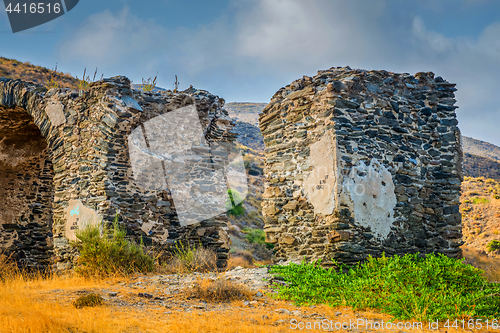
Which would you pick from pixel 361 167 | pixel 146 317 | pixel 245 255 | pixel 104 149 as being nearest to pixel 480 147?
pixel 245 255

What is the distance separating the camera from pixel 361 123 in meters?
5.99

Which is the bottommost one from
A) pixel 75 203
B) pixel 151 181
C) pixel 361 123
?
pixel 75 203

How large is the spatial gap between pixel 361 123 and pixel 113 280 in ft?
16.5

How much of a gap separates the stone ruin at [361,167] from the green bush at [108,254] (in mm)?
2599

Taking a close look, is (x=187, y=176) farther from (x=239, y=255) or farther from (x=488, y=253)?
(x=488, y=253)

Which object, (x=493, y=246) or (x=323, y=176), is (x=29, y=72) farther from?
(x=493, y=246)

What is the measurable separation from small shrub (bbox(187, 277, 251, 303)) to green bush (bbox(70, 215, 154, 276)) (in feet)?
6.97

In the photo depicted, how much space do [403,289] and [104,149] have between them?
20.5ft

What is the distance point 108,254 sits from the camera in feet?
21.5

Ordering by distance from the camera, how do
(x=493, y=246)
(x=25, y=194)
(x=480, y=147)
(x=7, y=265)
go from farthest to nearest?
1. (x=480, y=147)
2. (x=493, y=246)
3. (x=25, y=194)
4. (x=7, y=265)

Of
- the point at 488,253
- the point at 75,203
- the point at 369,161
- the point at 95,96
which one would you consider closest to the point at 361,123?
the point at 369,161

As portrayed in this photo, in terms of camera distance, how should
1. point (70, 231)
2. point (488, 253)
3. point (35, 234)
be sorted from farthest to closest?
point (488, 253), point (35, 234), point (70, 231)

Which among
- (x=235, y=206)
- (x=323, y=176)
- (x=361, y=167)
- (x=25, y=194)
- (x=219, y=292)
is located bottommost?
(x=219, y=292)

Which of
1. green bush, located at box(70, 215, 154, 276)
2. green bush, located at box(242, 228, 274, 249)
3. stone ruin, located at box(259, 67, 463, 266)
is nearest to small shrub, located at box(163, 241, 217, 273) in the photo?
green bush, located at box(70, 215, 154, 276)
